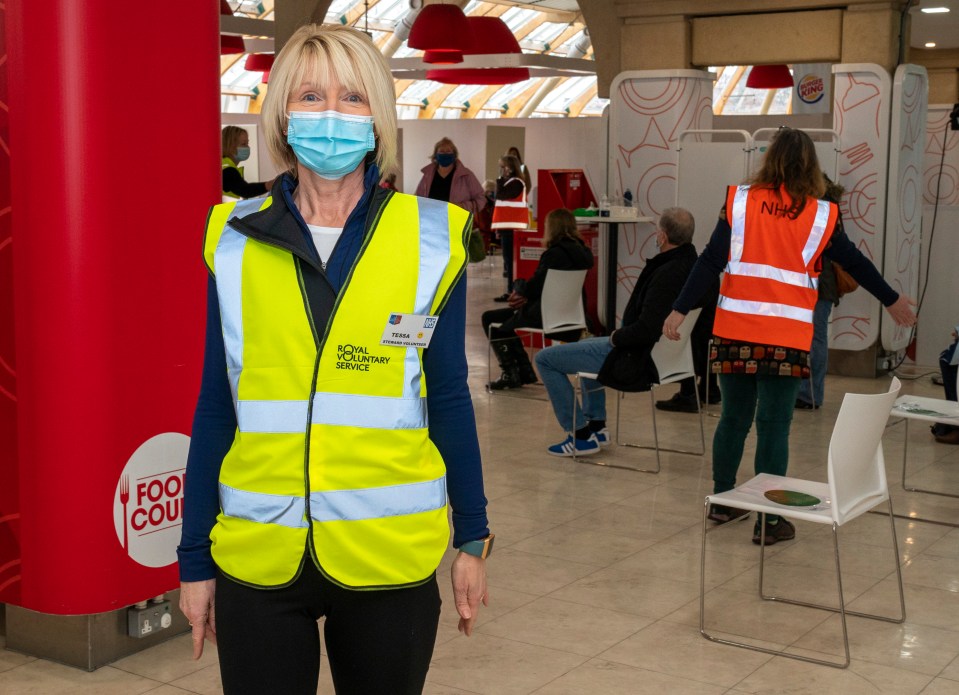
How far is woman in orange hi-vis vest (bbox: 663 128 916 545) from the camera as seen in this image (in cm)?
449

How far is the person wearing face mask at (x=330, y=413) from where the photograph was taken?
1635mm

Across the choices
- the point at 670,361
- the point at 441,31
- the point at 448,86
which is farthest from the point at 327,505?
the point at 448,86

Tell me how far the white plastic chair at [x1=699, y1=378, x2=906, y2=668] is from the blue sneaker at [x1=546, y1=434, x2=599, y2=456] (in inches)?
86.2

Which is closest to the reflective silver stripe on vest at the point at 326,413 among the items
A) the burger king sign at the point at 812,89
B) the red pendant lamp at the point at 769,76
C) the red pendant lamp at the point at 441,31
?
the red pendant lamp at the point at 441,31

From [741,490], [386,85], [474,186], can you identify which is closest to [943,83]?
[474,186]

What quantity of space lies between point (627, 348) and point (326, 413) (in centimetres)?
417

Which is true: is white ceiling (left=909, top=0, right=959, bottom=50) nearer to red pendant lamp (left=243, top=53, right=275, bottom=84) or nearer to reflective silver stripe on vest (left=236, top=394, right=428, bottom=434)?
red pendant lamp (left=243, top=53, right=275, bottom=84)

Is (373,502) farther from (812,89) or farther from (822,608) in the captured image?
(812,89)

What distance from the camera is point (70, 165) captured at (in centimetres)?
310

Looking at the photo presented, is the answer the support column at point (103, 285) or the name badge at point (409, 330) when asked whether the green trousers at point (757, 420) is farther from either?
the name badge at point (409, 330)

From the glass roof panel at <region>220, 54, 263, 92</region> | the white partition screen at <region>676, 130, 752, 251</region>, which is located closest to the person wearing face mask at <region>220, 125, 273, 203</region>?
the white partition screen at <region>676, 130, 752, 251</region>

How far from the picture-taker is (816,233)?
4496 mm

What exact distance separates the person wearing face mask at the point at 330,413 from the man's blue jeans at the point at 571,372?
4.39 m

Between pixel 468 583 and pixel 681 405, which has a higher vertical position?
pixel 468 583
